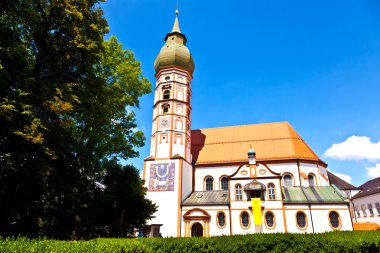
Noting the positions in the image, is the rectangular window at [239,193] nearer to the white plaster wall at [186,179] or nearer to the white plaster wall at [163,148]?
the white plaster wall at [186,179]

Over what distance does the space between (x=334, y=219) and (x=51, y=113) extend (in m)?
27.4

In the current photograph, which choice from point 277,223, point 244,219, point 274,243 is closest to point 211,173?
point 244,219

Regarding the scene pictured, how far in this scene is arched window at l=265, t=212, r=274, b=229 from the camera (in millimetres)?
27241

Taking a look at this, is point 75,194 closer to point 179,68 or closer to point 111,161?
point 111,161

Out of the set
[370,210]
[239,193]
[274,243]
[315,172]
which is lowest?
[274,243]

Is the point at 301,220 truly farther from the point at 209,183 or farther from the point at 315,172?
the point at 209,183

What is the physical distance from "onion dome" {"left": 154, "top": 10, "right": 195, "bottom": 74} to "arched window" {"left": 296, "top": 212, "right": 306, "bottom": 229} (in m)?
23.3

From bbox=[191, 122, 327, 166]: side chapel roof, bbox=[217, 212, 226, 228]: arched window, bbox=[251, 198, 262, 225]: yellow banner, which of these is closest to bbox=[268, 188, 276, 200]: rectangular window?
bbox=[251, 198, 262, 225]: yellow banner

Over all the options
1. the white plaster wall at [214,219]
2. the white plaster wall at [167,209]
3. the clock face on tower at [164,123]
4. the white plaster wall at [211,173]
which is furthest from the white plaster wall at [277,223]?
the clock face on tower at [164,123]

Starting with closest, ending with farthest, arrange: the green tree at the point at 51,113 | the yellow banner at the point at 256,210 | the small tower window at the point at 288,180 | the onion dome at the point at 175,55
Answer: the green tree at the point at 51,113 < the yellow banner at the point at 256,210 < the small tower window at the point at 288,180 < the onion dome at the point at 175,55

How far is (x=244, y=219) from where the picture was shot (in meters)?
28.0

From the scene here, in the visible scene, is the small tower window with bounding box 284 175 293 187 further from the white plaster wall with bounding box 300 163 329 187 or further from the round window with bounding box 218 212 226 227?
the round window with bounding box 218 212 226 227

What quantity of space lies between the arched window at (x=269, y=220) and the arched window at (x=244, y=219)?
6.52ft

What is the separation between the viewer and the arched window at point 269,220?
2724 centimetres
